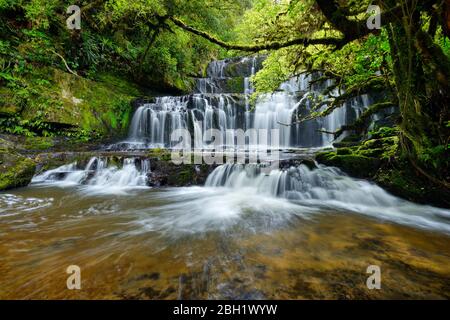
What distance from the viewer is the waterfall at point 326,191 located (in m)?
4.14

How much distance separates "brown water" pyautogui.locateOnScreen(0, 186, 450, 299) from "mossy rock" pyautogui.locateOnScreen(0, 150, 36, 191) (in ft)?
4.35

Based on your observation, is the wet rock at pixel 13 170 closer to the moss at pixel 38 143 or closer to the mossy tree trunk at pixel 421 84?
the moss at pixel 38 143

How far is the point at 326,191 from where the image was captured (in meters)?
5.38

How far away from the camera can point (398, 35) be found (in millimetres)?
3697

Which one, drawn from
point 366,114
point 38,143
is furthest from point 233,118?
point 38,143

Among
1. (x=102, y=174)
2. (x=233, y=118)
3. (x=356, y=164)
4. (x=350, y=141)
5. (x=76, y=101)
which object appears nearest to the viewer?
(x=356, y=164)

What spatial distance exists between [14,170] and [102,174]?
1.88 m

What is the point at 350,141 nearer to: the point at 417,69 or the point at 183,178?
the point at 417,69

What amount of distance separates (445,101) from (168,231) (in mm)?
4560

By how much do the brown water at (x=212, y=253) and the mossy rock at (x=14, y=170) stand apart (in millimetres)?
1326

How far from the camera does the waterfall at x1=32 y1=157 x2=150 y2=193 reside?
6.69m

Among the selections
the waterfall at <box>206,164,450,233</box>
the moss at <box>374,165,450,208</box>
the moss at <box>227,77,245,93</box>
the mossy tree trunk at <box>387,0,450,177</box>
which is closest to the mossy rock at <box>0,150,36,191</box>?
the waterfall at <box>206,164,450,233</box>

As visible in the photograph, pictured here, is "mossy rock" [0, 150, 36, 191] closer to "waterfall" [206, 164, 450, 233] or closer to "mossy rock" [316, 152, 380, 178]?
"waterfall" [206, 164, 450, 233]

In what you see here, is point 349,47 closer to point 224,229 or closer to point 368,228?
point 368,228
